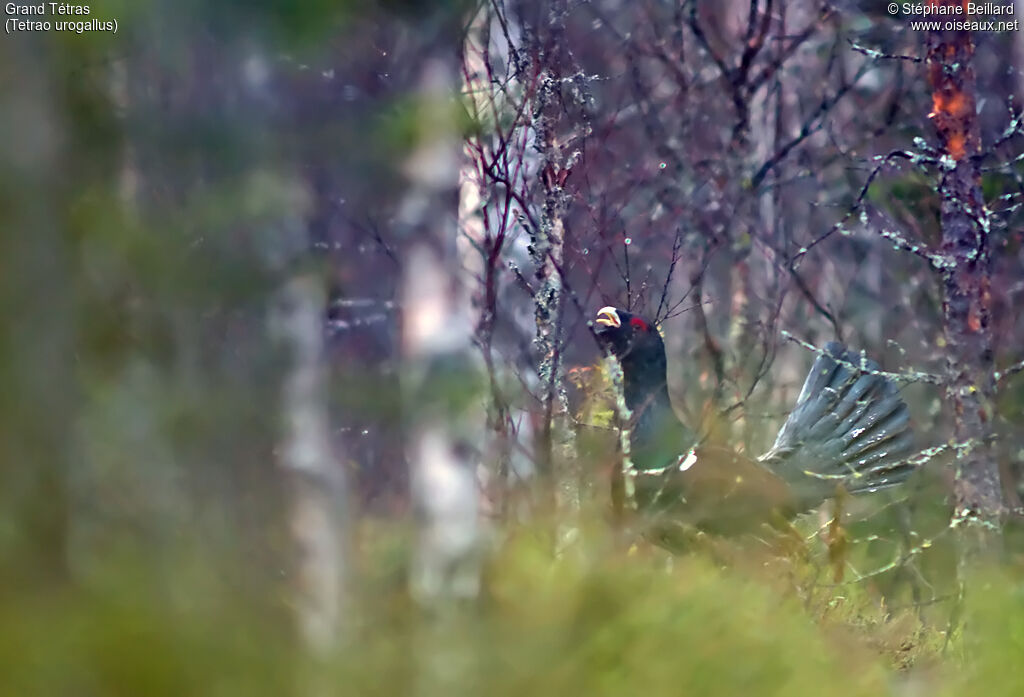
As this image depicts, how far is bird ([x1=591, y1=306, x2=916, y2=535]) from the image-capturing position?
5.94m

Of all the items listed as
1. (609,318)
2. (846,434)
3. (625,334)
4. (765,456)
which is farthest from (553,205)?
(846,434)

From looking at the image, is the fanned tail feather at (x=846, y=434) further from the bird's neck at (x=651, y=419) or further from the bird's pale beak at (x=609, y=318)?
the bird's pale beak at (x=609, y=318)

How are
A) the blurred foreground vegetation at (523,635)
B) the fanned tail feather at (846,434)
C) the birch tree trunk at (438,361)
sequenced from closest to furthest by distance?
1. the blurred foreground vegetation at (523,635)
2. the birch tree trunk at (438,361)
3. the fanned tail feather at (846,434)

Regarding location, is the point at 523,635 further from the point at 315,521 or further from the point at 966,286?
the point at 966,286

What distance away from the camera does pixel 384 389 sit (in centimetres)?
571

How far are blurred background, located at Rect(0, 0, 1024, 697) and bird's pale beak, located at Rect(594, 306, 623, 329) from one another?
0.30 m

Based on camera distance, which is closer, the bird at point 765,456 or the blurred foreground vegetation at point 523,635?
the blurred foreground vegetation at point 523,635

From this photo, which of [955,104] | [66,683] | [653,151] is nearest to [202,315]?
[66,683]

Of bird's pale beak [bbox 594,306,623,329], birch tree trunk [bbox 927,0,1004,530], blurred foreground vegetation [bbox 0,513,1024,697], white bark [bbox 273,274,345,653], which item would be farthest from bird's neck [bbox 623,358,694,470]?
white bark [bbox 273,274,345,653]

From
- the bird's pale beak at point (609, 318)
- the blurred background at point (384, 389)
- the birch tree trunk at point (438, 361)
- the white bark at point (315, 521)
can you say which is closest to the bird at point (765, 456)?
the bird's pale beak at point (609, 318)

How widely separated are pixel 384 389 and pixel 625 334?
1.54 metres

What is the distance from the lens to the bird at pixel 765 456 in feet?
19.5

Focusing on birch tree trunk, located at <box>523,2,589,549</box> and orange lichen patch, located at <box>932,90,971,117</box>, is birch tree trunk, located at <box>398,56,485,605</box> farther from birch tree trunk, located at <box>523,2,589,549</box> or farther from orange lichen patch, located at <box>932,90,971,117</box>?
orange lichen patch, located at <box>932,90,971,117</box>

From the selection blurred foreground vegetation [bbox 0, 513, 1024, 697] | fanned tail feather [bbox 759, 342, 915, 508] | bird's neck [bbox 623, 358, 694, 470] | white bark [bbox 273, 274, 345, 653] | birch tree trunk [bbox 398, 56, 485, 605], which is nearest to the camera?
blurred foreground vegetation [bbox 0, 513, 1024, 697]
